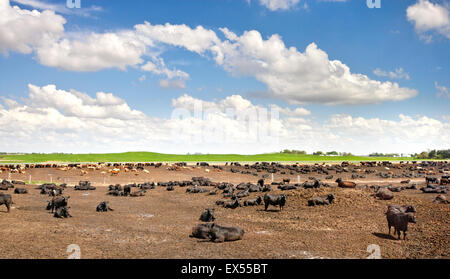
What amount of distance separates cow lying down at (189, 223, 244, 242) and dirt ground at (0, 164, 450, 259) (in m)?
0.44

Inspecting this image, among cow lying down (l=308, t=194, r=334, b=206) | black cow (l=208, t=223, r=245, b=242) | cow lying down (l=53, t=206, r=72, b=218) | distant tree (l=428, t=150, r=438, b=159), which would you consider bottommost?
cow lying down (l=53, t=206, r=72, b=218)

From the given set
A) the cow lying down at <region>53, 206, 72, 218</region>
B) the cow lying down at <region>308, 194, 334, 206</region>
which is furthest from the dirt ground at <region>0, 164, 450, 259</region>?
the cow lying down at <region>53, 206, 72, 218</region>

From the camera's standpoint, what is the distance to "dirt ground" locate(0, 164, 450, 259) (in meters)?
13.7

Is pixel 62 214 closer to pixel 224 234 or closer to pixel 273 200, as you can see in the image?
pixel 224 234

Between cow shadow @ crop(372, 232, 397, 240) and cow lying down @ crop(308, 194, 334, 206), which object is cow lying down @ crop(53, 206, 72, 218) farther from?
cow shadow @ crop(372, 232, 397, 240)

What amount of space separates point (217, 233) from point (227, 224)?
17.0 feet

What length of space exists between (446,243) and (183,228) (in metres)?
13.1

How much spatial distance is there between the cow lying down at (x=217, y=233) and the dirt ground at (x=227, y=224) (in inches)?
17.4

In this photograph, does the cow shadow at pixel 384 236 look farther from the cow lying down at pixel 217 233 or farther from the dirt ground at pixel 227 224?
the cow lying down at pixel 217 233

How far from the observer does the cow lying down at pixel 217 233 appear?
15688mm

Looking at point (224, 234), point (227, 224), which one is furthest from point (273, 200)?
point (224, 234)

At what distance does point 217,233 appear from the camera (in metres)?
15.7

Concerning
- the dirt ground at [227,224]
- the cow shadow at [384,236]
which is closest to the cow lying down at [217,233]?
the dirt ground at [227,224]
